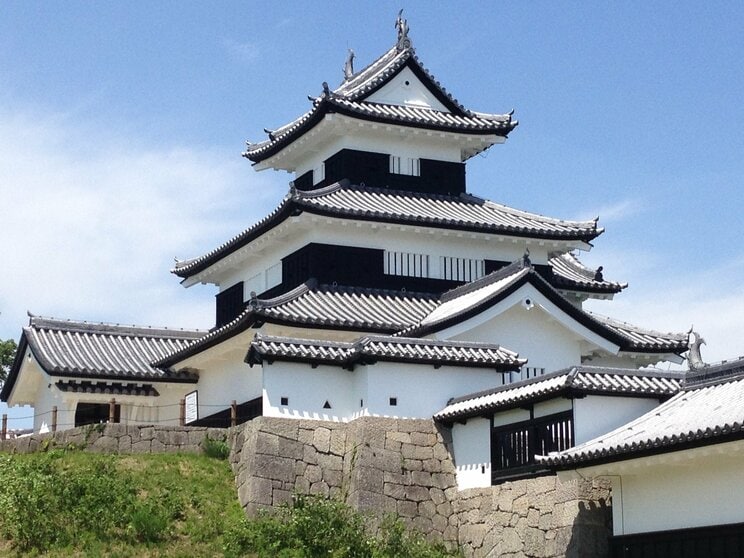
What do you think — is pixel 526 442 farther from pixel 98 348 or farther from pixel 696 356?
pixel 98 348

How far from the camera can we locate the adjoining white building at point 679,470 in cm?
1992

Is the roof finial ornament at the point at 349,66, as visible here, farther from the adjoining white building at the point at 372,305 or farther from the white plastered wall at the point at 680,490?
the white plastered wall at the point at 680,490

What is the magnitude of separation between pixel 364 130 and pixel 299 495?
1359 centimetres

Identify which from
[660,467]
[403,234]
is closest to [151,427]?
[403,234]

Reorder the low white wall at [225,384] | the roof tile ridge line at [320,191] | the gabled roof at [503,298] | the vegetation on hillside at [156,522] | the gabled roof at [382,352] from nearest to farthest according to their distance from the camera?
the vegetation on hillside at [156,522] < the gabled roof at [382,352] < the gabled roof at [503,298] < the low white wall at [225,384] < the roof tile ridge line at [320,191]

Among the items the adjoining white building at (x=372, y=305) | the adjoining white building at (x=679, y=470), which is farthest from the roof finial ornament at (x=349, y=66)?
the adjoining white building at (x=679, y=470)

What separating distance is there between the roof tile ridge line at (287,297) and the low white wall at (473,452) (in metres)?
5.60

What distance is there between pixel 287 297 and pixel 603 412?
10128 mm

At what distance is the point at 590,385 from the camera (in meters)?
23.3

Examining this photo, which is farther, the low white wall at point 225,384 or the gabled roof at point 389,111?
the gabled roof at point 389,111

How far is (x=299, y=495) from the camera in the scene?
83.5 feet

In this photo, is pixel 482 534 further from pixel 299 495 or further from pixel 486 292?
pixel 486 292

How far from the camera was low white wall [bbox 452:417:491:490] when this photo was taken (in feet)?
84.6

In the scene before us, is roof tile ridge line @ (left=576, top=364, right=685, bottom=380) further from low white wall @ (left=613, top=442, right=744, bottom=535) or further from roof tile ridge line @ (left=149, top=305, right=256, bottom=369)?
roof tile ridge line @ (left=149, top=305, right=256, bottom=369)
